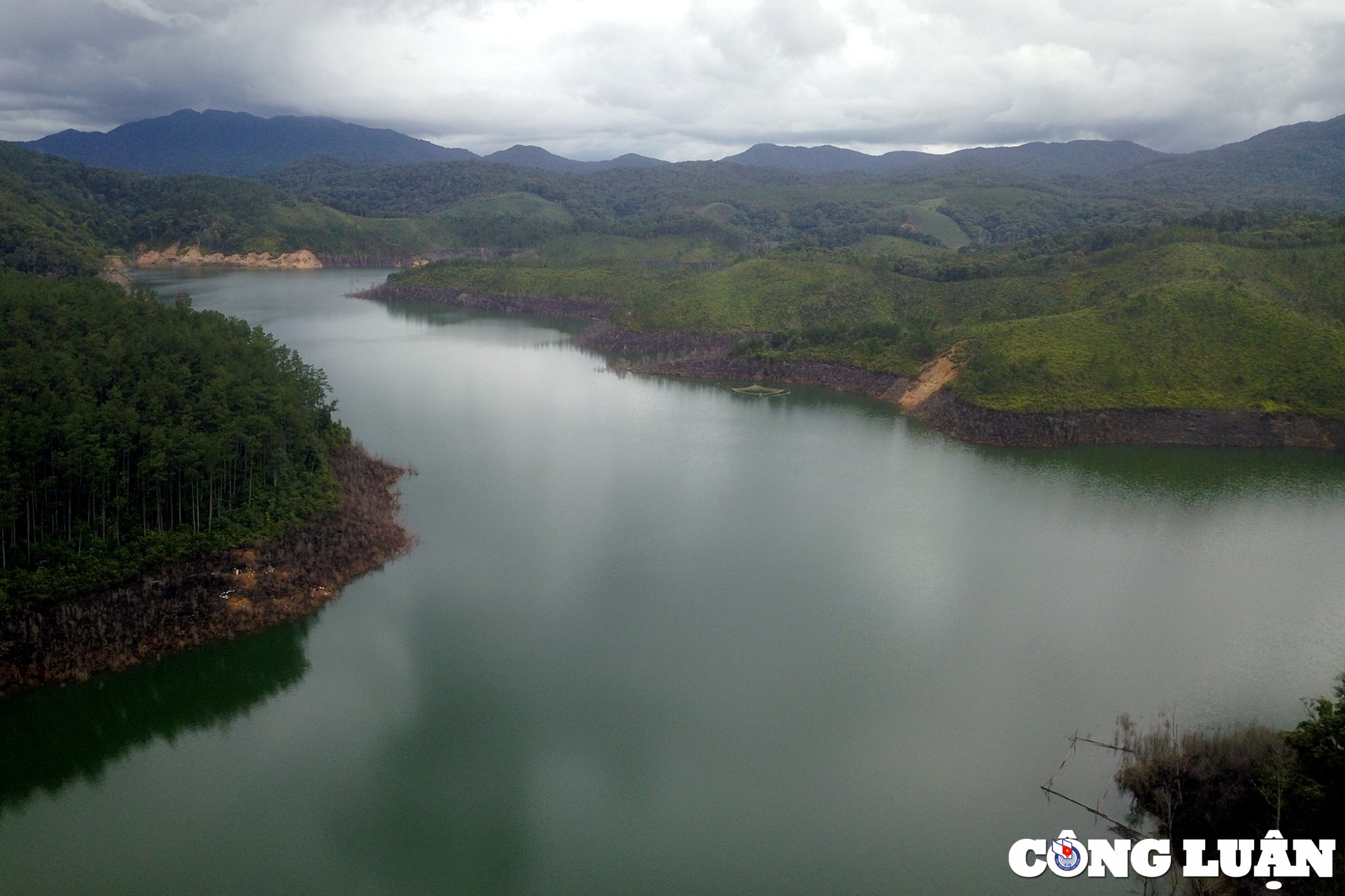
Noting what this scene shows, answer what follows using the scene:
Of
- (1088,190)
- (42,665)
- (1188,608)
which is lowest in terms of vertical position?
(42,665)

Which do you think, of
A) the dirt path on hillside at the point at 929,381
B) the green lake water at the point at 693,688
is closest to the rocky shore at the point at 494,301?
the dirt path on hillside at the point at 929,381

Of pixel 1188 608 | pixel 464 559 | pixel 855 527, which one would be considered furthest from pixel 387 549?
pixel 1188 608

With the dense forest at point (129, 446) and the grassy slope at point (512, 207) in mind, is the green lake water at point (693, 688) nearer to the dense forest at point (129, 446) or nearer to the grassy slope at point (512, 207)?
the dense forest at point (129, 446)

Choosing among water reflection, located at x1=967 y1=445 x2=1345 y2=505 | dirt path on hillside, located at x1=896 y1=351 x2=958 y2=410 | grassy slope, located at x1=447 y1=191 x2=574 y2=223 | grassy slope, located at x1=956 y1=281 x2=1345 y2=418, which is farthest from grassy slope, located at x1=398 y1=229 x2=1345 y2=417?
grassy slope, located at x1=447 y1=191 x2=574 y2=223

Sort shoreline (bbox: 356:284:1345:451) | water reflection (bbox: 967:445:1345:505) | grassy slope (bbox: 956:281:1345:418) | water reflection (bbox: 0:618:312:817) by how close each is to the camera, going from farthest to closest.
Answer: grassy slope (bbox: 956:281:1345:418), shoreline (bbox: 356:284:1345:451), water reflection (bbox: 967:445:1345:505), water reflection (bbox: 0:618:312:817)

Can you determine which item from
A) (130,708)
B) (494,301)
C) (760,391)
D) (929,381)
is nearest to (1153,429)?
(929,381)

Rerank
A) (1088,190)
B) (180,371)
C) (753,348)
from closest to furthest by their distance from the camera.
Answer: (180,371), (753,348), (1088,190)

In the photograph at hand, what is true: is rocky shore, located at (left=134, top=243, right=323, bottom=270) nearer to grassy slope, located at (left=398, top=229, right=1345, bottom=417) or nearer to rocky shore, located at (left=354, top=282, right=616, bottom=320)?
rocky shore, located at (left=354, top=282, right=616, bottom=320)

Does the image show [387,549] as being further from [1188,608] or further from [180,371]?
[1188,608]

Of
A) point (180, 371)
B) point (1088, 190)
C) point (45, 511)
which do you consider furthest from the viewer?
point (1088, 190)
